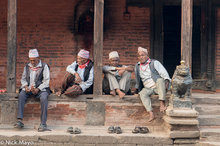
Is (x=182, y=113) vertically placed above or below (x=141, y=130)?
above

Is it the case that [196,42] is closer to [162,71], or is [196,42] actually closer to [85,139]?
[162,71]

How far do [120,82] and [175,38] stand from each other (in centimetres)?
376

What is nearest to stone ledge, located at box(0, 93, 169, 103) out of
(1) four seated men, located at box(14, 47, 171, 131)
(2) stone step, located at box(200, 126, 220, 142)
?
(1) four seated men, located at box(14, 47, 171, 131)

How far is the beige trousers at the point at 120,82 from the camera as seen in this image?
6445mm

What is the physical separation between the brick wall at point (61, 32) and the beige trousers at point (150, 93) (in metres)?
2.74

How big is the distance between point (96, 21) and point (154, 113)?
2.24 metres

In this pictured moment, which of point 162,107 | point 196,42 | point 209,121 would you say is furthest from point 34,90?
point 196,42

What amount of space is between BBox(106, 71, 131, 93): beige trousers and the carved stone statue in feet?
3.34

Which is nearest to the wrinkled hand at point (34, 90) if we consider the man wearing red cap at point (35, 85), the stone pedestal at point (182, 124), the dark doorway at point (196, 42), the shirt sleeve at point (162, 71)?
the man wearing red cap at point (35, 85)

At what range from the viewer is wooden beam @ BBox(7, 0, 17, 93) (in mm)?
6473

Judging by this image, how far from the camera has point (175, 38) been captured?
9609 mm

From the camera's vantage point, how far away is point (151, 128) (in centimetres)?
633

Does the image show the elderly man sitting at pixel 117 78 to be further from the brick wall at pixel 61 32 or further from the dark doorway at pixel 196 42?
the dark doorway at pixel 196 42

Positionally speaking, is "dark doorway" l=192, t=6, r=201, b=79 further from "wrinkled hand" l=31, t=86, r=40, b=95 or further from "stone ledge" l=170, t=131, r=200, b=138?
"wrinkled hand" l=31, t=86, r=40, b=95
